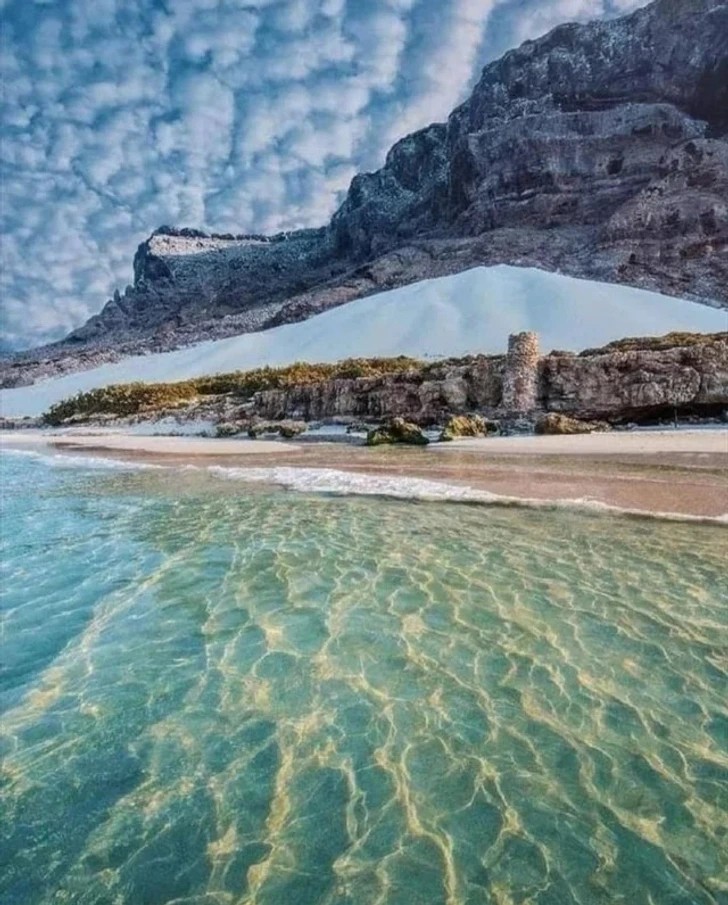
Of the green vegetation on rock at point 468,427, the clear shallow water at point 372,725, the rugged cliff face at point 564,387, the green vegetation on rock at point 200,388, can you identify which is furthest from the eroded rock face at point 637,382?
the clear shallow water at point 372,725

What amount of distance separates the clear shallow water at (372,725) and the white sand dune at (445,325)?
37880 mm

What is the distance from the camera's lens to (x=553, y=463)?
13.3 metres

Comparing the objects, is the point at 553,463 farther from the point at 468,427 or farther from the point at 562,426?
the point at 468,427

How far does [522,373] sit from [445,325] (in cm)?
2395

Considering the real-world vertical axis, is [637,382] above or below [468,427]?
above

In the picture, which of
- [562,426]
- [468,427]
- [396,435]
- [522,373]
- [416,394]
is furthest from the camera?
[416,394]

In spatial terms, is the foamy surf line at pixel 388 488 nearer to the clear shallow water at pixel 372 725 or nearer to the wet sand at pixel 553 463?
the wet sand at pixel 553 463

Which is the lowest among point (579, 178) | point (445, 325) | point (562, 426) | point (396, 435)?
point (396, 435)

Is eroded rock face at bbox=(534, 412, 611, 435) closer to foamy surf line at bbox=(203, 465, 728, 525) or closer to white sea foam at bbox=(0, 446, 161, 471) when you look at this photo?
foamy surf line at bbox=(203, 465, 728, 525)

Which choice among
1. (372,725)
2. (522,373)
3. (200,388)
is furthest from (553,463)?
(200,388)

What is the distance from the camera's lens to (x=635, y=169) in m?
58.6

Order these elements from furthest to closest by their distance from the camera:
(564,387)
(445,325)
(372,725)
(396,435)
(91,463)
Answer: (445,325)
(564,387)
(396,435)
(91,463)
(372,725)

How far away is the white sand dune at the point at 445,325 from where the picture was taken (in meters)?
40.9

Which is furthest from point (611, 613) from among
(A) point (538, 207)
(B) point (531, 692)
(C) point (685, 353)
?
(A) point (538, 207)
